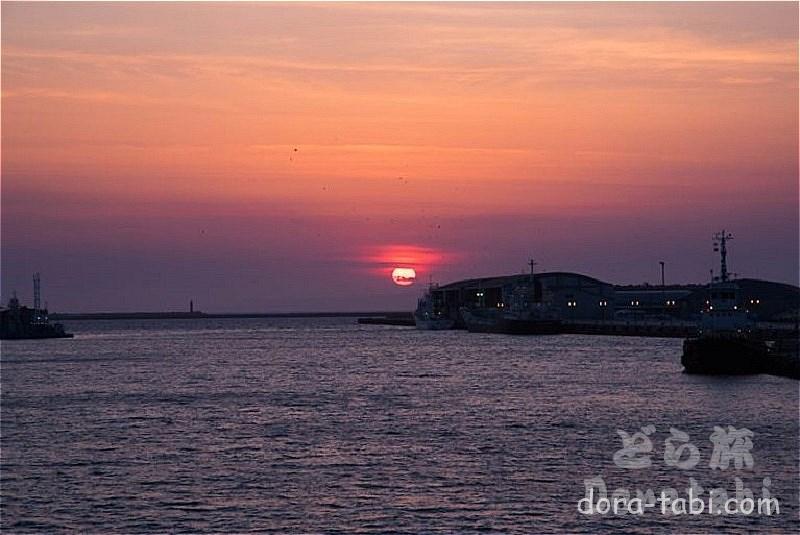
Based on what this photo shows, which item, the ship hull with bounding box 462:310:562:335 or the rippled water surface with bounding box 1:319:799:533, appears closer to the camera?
the rippled water surface with bounding box 1:319:799:533

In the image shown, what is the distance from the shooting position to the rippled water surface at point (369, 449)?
2958cm

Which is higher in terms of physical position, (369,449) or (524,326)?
(524,326)

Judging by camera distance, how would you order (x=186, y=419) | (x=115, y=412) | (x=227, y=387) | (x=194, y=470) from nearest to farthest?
(x=194, y=470) < (x=186, y=419) < (x=115, y=412) < (x=227, y=387)

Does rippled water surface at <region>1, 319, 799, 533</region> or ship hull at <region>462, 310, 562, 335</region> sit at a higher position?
ship hull at <region>462, 310, 562, 335</region>

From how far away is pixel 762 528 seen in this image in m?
28.1

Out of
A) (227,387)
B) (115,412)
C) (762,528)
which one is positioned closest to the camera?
(762,528)

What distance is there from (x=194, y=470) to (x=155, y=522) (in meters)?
7.13

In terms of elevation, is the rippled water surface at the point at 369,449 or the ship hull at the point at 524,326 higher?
the ship hull at the point at 524,326

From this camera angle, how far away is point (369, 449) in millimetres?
40000

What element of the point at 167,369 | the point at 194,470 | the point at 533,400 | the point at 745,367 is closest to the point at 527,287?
the point at 167,369

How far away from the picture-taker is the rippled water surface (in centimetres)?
2958

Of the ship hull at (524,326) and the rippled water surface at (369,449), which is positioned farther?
the ship hull at (524,326)

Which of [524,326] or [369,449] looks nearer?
[369,449]

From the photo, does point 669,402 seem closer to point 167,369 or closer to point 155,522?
point 155,522
